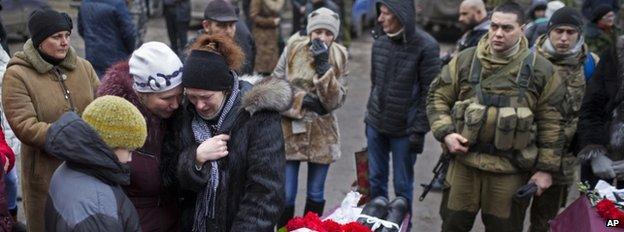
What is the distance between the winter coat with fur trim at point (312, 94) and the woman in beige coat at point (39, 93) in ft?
4.80

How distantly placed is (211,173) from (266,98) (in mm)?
457

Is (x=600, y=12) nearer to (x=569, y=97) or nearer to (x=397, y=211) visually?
(x=569, y=97)

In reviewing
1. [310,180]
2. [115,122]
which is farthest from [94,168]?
[310,180]

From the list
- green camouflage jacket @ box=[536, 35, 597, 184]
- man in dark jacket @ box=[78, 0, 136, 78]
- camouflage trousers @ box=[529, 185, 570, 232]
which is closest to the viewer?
green camouflage jacket @ box=[536, 35, 597, 184]

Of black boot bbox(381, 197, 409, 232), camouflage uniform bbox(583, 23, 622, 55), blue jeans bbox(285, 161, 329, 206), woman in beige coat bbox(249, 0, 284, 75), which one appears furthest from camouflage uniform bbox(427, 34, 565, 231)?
woman in beige coat bbox(249, 0, 284, 75)

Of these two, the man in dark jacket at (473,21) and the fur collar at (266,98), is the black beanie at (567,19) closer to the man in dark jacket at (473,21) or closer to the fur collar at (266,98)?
the man in dark jacket at (473,21)

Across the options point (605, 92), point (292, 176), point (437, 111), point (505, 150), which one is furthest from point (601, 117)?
point (292, 176)

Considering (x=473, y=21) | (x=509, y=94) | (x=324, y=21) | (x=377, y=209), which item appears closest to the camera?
(x=377, y=209)

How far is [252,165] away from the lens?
3.44 meters

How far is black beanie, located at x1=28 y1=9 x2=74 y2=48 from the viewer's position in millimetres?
4652

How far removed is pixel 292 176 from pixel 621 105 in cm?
236

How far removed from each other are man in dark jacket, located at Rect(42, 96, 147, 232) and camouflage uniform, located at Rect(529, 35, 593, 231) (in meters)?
2.89

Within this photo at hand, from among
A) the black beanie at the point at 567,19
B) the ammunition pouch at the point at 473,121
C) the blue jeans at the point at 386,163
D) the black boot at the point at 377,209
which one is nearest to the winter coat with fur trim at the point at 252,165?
the black boot at the point at 377,209

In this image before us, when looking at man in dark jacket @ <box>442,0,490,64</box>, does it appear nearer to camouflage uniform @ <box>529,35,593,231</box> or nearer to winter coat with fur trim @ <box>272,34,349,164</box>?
camouflage uniform @ <box>529,35,593,231</box>
